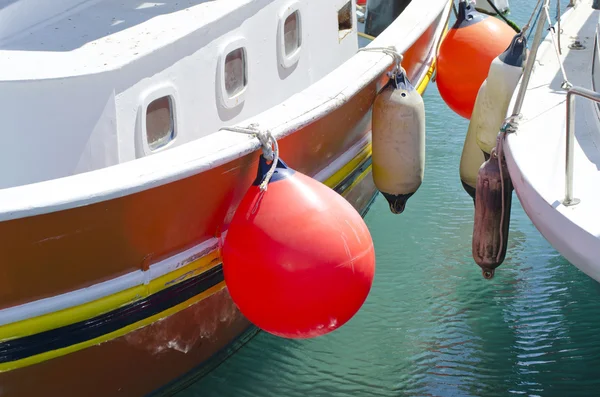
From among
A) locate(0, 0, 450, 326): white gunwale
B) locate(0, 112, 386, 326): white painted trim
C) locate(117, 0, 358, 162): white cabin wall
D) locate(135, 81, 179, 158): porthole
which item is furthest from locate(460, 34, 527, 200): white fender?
locate(135, 81, 179, 158): porthole

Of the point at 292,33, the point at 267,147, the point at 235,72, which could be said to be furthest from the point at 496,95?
the point at 267,147

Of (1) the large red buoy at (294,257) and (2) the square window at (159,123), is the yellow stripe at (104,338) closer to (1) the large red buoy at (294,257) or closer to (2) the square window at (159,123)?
(1) the large red buoy at (294,257)

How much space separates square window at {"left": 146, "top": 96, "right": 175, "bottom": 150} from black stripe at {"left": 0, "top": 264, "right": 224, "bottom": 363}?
69 centimetres

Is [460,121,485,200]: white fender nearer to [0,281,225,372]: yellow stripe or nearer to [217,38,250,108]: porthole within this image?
[217,38,250,108]: porthole

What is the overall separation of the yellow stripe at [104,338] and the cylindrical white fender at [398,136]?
1.40 m

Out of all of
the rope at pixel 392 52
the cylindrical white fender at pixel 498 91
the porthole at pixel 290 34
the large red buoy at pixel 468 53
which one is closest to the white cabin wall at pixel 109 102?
the porthole at pixel 290 34

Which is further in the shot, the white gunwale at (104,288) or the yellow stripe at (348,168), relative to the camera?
the yellow stripe at (348,168)

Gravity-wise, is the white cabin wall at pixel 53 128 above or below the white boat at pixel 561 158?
above

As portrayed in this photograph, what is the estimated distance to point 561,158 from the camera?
4465mm

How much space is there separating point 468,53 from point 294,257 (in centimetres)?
287

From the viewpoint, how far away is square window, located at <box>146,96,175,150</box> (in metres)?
4.10

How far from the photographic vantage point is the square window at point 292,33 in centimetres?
507

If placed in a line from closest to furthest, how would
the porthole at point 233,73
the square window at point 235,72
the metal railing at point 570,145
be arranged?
the metal railing at point 570,145
the porthole at point 233,73
the square window at point 235,72

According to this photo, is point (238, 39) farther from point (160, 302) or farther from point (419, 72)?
point (419, 72)
